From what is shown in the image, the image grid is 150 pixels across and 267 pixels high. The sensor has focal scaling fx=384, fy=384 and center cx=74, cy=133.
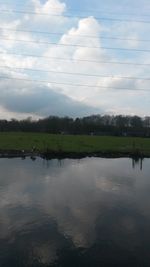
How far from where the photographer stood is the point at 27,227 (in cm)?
1661

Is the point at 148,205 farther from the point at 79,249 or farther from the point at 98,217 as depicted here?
the point at 79,249

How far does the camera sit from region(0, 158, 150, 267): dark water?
13.4m

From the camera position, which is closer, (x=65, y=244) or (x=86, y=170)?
(x=65, y=244)

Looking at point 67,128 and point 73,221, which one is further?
point 67,128

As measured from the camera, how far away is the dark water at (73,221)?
13438 millimetres

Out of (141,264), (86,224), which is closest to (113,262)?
(141,264)

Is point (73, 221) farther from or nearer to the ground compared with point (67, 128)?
nearer to the ground

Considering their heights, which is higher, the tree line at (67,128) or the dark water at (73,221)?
the tree line at (67,128)

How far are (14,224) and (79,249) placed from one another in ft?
13.2

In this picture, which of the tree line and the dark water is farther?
the tree line

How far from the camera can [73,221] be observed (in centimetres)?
1783

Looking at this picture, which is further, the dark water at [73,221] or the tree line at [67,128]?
the tree line at [67,128]

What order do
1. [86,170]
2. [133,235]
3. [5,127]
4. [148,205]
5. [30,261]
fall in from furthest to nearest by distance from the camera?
[5,127], [86,170], [148,205], [133,235], [30,261]

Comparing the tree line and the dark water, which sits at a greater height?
the tree line
